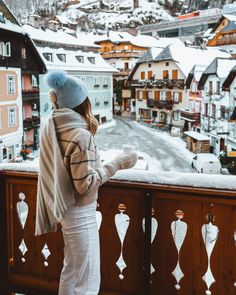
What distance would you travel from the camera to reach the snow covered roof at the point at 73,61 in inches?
516

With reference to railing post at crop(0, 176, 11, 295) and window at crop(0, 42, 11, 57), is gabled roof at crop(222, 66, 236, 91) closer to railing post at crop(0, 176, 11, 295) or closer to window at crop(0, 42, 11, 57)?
window at crop(0, 42, 11, 57)

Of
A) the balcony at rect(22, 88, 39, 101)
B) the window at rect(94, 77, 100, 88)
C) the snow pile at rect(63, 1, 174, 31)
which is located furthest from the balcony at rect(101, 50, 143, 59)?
the snow pile at rect(63, 1, 174, 31)

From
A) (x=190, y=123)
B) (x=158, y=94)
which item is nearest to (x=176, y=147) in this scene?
(x=190, y=123)

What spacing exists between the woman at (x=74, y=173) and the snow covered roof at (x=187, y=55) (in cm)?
1381

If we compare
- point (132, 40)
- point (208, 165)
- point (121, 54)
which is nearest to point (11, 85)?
point (208, 165)

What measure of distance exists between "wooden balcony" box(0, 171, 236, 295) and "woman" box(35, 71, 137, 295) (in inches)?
8.5

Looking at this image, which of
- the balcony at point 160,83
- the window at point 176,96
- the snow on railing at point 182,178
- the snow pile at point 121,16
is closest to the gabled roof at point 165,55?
the balcony at point 160,83

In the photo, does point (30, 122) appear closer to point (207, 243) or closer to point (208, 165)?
point (208, 165)

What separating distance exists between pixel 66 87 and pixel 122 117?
17.7 m

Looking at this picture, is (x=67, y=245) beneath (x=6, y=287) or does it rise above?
above

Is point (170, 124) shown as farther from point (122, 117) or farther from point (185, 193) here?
point (185, 193)

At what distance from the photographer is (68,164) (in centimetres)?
113

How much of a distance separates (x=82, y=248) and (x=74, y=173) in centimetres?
24

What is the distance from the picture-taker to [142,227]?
1386 mm
